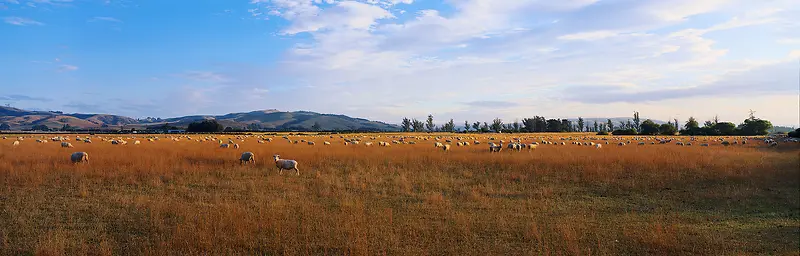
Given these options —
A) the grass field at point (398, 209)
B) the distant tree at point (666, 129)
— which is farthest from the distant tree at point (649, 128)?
the grass field at point (398, 209)

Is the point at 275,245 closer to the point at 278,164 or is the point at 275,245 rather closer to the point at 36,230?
the point at 36,230

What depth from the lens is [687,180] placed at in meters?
15.6

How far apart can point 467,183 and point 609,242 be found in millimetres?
7044

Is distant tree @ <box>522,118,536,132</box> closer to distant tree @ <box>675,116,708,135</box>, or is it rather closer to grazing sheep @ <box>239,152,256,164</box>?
distant tree @ <box>675,116,708,135</box>

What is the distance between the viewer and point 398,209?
36.0 ft

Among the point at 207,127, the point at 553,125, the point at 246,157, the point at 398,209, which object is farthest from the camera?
the point at 553,125

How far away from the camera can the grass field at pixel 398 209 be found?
795cm

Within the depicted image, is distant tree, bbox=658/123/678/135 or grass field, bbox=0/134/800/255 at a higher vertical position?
distant tree, bbox=658/123/678/135

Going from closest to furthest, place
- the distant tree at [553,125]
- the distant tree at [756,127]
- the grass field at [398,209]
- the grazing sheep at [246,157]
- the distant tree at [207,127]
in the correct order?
the grass field at [398,209] → the grazing sheep at [246,157] → the distant tree at [756,127] → the distant tree at [207,127] → the distant tree at [553,125]

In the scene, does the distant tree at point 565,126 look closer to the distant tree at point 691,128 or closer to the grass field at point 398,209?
the distant tree at point 691,128

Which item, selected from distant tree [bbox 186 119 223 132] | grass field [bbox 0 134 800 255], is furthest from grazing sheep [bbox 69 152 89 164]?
distant tree [bbox 186 119 223 132]

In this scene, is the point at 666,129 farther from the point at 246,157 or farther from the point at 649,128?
the point at 246,157

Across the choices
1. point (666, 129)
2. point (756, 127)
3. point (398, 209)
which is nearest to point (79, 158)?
point (398, 209)

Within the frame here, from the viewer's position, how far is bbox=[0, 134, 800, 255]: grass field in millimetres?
7945
